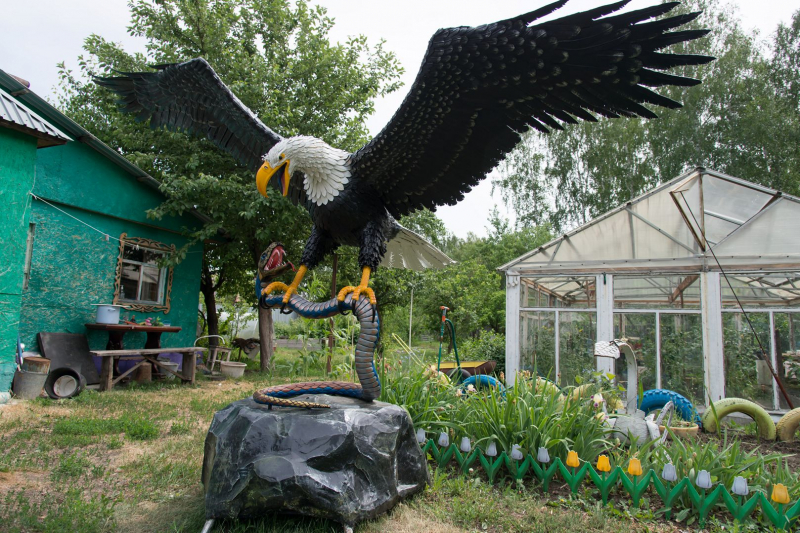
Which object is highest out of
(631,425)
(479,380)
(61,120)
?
(61,120)

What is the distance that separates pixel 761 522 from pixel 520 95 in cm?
270

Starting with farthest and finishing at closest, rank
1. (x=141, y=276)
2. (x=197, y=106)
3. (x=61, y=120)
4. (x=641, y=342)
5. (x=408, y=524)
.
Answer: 1. (x=141, y=276)
2. (x=641, y=342)
3. (x=61, y=120)
4. (x=197, y=106)
5. (x=408, y=524)

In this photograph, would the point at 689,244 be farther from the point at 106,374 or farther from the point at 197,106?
the point at 106,374

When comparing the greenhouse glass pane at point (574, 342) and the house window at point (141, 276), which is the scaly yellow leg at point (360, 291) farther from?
the house window at point (141, 276)

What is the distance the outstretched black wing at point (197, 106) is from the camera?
3.50 metres

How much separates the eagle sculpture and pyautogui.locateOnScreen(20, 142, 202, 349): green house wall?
426cm

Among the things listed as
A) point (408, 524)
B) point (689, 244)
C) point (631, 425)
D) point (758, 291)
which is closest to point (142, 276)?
point (408, 524)

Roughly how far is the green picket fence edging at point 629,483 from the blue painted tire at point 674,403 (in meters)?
1.88

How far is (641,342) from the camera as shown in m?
6.98

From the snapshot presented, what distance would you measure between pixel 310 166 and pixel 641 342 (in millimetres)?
6202

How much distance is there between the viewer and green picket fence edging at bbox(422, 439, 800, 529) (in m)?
2.43

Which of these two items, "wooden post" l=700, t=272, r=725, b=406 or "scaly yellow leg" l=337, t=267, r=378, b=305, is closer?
"scaly yellow leg" l=337, t=267, r=378, b=305

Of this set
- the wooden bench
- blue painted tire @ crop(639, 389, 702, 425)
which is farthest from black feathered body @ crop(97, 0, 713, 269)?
the wooden bench

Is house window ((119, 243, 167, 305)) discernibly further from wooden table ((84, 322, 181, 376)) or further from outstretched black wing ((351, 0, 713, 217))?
outstretched black wing ((351, 0, 713, 217))
